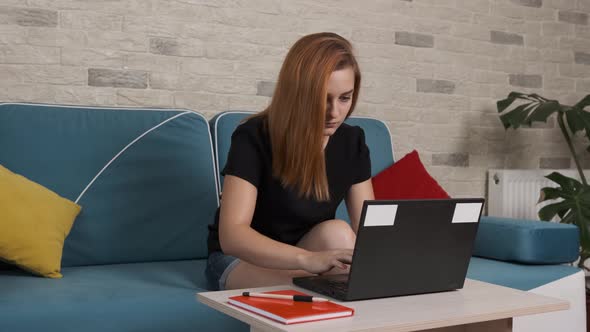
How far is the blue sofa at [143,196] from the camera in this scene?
7.34ft

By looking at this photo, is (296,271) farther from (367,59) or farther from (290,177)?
(367,59)

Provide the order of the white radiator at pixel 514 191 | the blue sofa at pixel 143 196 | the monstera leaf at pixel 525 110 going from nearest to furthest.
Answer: the blue sofa at pixel 143 196 < the monstera leaf at pixel 525 110 < the white radiator at pixel 514 191

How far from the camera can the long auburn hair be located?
5.64ft

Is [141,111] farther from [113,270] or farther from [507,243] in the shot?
[507,243]

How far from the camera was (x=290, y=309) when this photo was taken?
4.16 ft

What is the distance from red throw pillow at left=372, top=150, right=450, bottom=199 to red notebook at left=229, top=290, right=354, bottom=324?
1.42 m

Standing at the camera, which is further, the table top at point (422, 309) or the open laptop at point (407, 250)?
the open laptop at point (407, 250)

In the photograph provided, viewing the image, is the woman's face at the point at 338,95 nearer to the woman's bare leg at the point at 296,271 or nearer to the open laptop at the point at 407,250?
the woman's bare leg at the point at 296,271

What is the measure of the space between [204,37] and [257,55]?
0.76 feet

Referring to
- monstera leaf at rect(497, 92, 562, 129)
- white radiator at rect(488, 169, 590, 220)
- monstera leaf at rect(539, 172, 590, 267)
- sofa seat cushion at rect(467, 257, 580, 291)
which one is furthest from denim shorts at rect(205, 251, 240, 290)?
white radiator at rect(488, 169, 590, 220)

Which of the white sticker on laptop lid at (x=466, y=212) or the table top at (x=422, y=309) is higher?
the white sticker on laptop lid at (x=466, y=212)

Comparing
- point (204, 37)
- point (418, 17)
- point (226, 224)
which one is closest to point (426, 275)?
point (226, 224)

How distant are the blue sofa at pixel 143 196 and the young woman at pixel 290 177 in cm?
28

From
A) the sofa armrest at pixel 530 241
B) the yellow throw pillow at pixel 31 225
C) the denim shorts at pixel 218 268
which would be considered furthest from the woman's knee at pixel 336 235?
the sofa armrest at pixel 530 241
